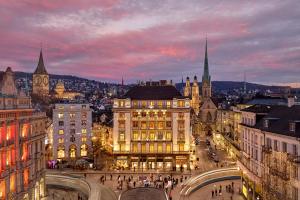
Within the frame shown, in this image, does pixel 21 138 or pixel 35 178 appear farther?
pixel 35 178

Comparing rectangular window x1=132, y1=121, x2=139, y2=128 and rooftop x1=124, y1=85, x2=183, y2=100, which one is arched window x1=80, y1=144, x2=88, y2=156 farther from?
rooftop x1=124, y1=85, x2=183, y2=100

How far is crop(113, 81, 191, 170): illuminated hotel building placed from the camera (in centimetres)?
9162

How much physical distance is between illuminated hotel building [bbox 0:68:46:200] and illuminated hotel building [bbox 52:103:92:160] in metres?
34.4

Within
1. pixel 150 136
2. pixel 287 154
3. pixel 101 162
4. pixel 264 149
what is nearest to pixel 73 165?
pixel 101 162

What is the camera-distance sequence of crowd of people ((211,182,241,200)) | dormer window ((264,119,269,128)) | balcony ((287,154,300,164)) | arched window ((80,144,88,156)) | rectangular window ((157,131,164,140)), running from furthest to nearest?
arched window ((80,144,88,156)) < rectangular window ((157,131,164,140)) < crowd of people ((211,182,241,200)) < dormer window ((264,119,269,128)) < balcony ((287,154,300,164))

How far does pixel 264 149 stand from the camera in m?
52.9

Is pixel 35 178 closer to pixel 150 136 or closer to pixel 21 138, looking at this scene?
pixel 21 138

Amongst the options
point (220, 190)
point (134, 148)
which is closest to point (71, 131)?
point (134, 148)

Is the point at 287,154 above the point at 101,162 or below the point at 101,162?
above

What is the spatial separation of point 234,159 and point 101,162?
38.7 m

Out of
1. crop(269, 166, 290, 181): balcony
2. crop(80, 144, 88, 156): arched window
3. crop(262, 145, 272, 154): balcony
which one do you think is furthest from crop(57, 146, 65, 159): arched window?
crop(269, 166, 290, 181): balcony

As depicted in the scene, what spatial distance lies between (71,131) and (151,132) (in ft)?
77.9

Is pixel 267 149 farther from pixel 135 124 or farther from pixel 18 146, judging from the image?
pixel 135 124

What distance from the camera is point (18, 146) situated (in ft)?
175
